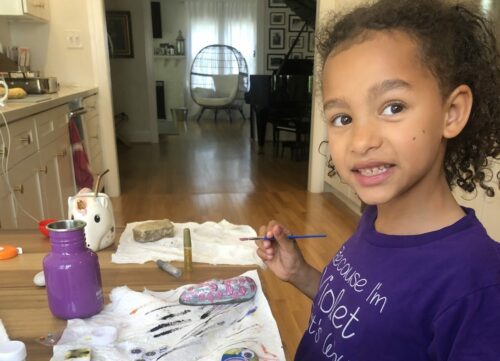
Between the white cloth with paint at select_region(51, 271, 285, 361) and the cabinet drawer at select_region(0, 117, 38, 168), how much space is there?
114 centimetres

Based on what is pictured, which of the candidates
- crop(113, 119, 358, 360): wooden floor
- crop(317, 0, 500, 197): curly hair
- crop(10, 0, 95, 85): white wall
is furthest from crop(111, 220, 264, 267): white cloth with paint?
crop(10, 0, 95, 85): white wall

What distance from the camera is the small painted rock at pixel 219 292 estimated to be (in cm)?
68

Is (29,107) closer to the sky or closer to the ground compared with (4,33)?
closer to the ground

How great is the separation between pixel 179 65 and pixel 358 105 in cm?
838

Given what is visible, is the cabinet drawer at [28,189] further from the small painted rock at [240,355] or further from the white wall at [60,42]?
the white wall at [60,42]

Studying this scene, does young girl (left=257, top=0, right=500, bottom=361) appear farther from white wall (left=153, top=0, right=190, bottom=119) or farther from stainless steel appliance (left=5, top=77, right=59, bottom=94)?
white wall (left=153, top=0, right=190, bottom=119)

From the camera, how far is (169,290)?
28.8 inches

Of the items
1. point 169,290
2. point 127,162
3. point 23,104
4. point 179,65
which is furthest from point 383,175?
point 179,65

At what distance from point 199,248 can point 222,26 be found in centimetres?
823

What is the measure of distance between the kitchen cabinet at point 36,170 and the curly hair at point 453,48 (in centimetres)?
138

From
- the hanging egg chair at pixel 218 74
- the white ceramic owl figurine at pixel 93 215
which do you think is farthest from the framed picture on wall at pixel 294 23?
the white ceramic owl figurine at pixel 93 215

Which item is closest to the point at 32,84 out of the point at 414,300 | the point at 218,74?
the point at 414,300

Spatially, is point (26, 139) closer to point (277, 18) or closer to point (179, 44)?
point (277, 18)

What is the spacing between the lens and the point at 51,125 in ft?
7.09
